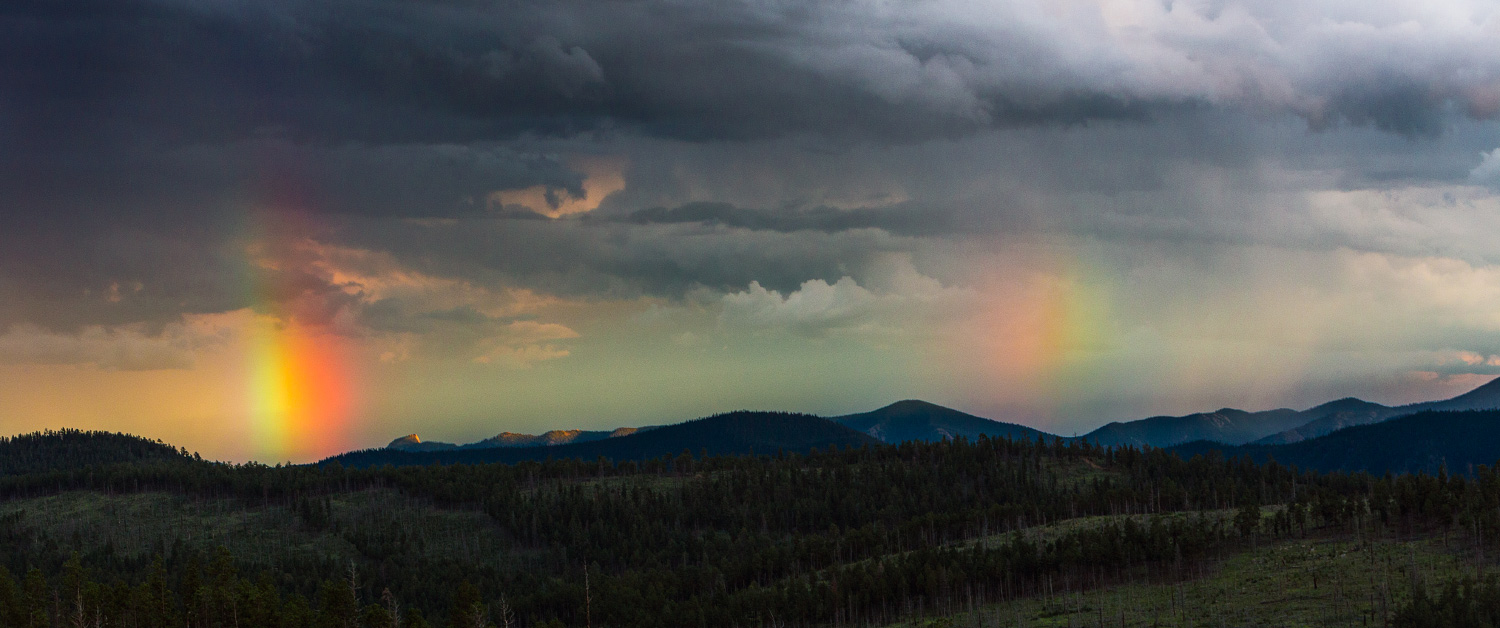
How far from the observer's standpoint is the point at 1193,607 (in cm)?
18900

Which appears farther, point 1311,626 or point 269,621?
point 269,621

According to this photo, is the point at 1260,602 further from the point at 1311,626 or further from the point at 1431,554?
the point at 1431,554

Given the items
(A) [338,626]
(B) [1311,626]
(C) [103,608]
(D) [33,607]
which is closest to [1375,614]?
(B) [1311,626]

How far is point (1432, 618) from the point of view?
141625mm

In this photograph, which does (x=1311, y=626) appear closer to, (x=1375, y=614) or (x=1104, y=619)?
(x=1375, y=614)

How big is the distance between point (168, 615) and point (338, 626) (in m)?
38.9

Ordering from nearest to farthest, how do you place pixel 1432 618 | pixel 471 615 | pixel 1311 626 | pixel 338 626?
pixel 1432 618 < pixel 1311 626 < pixel 338 626 < pixel 471 615

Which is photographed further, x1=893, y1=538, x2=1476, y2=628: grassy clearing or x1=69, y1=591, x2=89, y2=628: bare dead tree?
x1=893, y1=538, x2=1476, y2=628: grassy clearing

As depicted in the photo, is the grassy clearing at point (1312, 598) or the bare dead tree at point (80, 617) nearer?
the bare dead tree at point (80, 617)

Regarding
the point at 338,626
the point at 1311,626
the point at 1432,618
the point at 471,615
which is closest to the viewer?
the point at 1432,618

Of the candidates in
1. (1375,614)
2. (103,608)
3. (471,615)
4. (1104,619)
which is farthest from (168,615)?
(1375,614)

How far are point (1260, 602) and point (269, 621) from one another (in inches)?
6489

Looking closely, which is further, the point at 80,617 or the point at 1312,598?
the point at 1312,598

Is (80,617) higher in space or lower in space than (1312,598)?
higher
